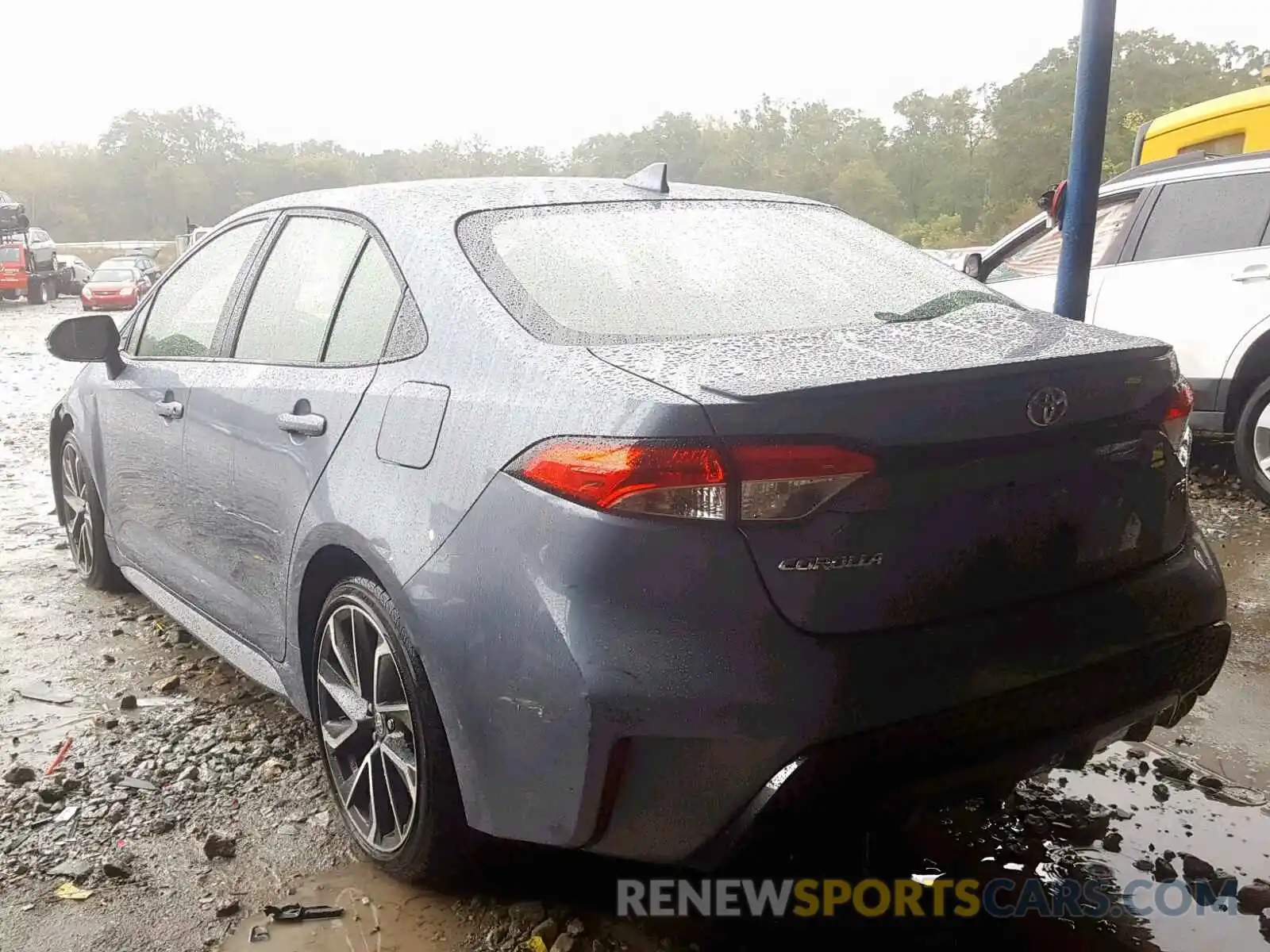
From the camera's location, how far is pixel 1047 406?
2.01 m

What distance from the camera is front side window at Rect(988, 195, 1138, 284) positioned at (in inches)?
259

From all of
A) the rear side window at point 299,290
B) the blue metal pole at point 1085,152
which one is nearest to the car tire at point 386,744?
the rear side window at point 299,290

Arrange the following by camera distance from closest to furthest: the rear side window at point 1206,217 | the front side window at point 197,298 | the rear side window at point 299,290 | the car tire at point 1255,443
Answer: the rear side window at point 299,290
the front side window at point 197,298
the car tire at point 1255,443
the rear side window at point 1206,217

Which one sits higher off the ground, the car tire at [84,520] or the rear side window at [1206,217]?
the rear side window at [1206,217]

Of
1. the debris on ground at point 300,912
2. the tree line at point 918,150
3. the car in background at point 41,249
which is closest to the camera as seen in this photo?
the debris on ground at point 300,912

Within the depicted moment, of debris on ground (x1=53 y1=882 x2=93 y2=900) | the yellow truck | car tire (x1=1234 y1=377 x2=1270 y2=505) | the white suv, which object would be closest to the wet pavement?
debris on ground (x1=53 y1=882 x2=93 y2=900)

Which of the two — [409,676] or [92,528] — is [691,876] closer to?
[409,676]

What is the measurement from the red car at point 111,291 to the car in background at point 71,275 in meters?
3.02

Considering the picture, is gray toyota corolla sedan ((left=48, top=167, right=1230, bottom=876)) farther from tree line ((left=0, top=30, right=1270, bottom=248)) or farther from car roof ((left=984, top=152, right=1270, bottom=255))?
tree line ((left=0, top=30, right=1270, bottom=248))

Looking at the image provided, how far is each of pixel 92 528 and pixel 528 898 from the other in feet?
9.53

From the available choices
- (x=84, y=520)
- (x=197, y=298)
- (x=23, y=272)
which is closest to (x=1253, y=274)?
(x=197, y=298)

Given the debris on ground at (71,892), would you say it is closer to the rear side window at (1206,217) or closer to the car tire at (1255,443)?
the car tire at (1255,443)

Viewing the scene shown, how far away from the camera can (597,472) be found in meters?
1.88

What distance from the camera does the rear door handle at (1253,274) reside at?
5.64 m
